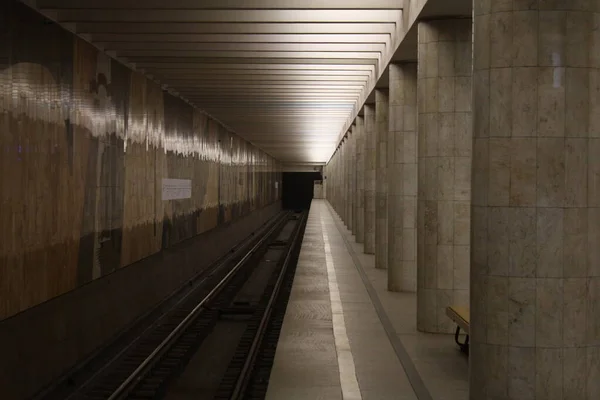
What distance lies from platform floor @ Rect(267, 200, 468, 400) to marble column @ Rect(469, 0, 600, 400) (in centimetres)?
130

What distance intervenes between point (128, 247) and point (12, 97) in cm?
559

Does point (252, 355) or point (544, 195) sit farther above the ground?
point (544, 195)

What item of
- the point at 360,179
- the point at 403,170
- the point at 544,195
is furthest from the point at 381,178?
the point at 544,195

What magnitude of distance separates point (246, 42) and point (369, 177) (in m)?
7.56

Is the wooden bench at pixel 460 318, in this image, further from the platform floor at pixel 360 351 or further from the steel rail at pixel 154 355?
the steel rail at pixel 154 355

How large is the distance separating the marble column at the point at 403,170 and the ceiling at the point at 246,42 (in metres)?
0.65

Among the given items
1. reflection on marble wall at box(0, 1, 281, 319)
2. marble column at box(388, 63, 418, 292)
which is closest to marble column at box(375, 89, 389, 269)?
marble column at box(388, 63, 418, 292)

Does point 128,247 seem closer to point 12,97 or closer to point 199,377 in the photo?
point 199,377

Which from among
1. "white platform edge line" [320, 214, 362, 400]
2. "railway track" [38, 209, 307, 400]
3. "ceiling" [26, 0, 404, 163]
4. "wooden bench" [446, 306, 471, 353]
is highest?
"ceiling" [26, 0, 404, 163]

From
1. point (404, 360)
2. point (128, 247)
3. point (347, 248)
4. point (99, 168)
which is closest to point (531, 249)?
point (404, 360)

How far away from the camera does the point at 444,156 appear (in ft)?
27.6

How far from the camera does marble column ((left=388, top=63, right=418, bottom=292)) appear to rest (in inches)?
456

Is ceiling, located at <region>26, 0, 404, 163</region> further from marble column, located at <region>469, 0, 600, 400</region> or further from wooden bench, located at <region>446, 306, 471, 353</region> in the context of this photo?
marble column, located at <region>469, 0, 600, 400</region>

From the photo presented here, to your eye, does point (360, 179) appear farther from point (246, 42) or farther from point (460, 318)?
point (460, 318)
